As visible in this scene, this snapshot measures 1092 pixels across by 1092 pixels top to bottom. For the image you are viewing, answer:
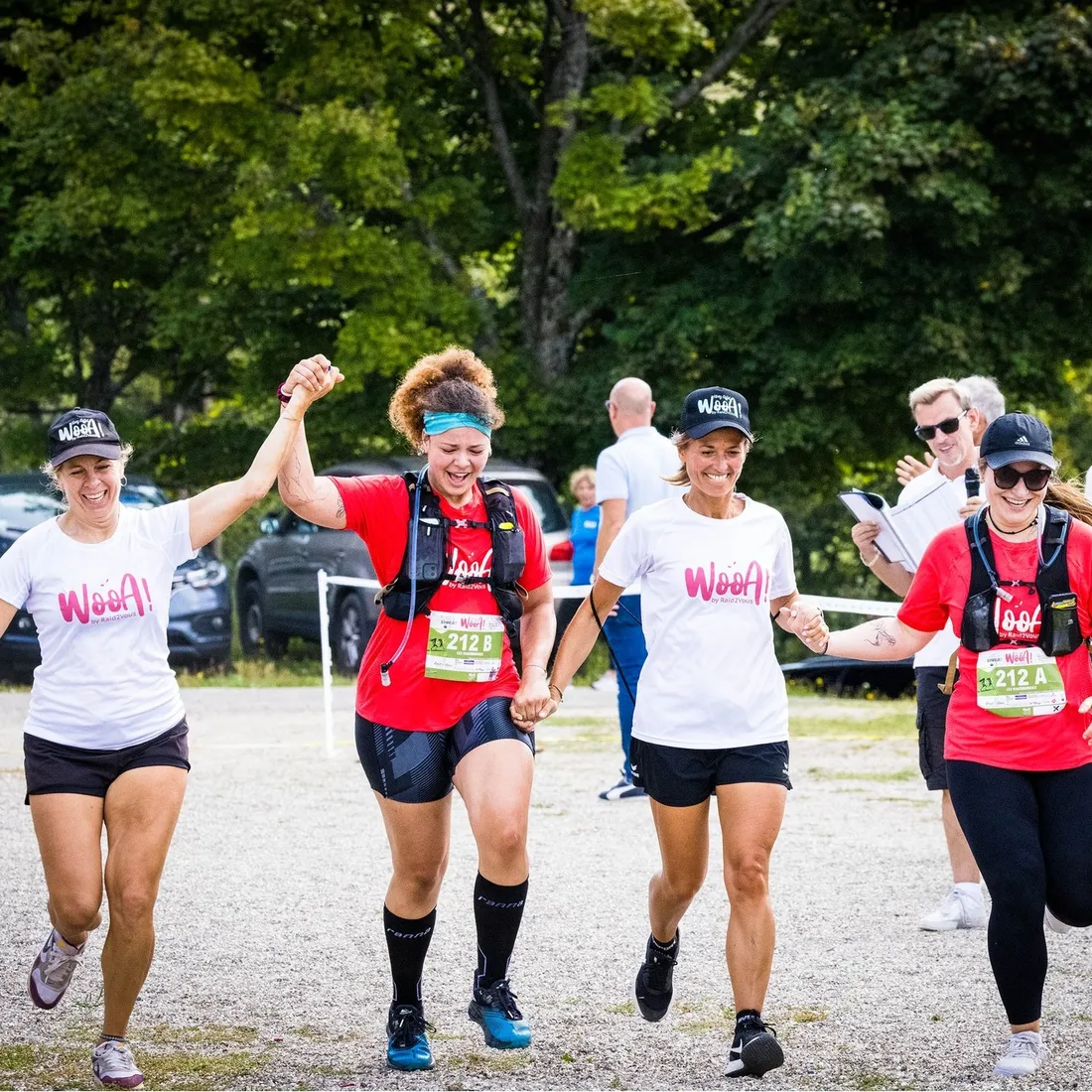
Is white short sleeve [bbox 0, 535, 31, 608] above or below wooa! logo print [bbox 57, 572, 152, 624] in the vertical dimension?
above

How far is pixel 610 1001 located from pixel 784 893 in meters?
1.89

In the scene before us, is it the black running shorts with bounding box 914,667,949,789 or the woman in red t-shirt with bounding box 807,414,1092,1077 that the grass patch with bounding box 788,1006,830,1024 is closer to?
the woman in red t-shirt with bounding box 807,414,1092,1077

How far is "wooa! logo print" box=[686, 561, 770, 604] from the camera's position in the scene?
16.3ft

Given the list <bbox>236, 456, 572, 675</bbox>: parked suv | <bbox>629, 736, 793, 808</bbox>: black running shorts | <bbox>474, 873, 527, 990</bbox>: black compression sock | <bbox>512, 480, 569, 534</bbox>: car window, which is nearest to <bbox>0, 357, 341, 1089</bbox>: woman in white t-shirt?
<bbox>474, 873, 527, 990</bbox>: black compression sock

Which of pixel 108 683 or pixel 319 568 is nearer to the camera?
pixel 108 683

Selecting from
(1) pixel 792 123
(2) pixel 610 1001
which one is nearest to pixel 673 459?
(2) pixel 610 1001

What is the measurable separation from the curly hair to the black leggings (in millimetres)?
1793

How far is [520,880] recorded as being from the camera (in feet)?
16.5

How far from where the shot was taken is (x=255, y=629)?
19.5 metres

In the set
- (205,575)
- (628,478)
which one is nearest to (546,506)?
(205,575)

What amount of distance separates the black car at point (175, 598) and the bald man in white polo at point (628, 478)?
7.68 meters

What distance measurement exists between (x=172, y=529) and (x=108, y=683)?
480 millimetres

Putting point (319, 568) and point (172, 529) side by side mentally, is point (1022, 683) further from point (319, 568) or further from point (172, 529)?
point (319, 568)

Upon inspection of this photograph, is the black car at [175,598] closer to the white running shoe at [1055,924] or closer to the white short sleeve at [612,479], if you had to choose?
the white short sleeve at [612,479]
